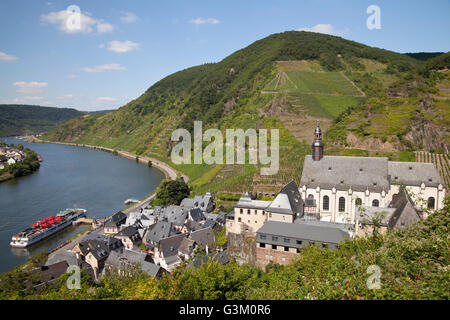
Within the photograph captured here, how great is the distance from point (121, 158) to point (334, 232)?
332ft

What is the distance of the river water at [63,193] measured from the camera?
44688 mm

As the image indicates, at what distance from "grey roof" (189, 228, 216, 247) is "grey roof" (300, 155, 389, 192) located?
13.1 metres

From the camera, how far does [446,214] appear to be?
1292cm

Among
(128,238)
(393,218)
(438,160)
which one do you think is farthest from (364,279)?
(438,160)

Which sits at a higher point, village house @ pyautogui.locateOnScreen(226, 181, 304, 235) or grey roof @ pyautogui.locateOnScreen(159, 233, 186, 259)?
village house @ pyautogui.locateOnScreen(226, 181, 304, 235)

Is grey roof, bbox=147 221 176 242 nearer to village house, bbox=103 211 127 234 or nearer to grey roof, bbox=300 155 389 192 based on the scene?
village house, bbox=103 211 127 234

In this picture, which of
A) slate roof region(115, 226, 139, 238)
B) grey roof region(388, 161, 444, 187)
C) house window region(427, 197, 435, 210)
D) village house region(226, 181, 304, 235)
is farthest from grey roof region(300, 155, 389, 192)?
slate roof region(115, 226, 139, 238)

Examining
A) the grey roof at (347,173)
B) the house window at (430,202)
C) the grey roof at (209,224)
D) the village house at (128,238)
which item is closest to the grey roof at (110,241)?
the village house at (128,238)

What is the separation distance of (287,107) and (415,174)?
40388 millimetres

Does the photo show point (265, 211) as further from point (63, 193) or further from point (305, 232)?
point (63, 193)

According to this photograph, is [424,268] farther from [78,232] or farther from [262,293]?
[78,232]

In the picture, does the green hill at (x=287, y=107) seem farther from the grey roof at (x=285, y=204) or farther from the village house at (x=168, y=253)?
the village house at (x=168, y=253)

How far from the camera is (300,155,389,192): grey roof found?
37.2m

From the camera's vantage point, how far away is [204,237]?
122ft
